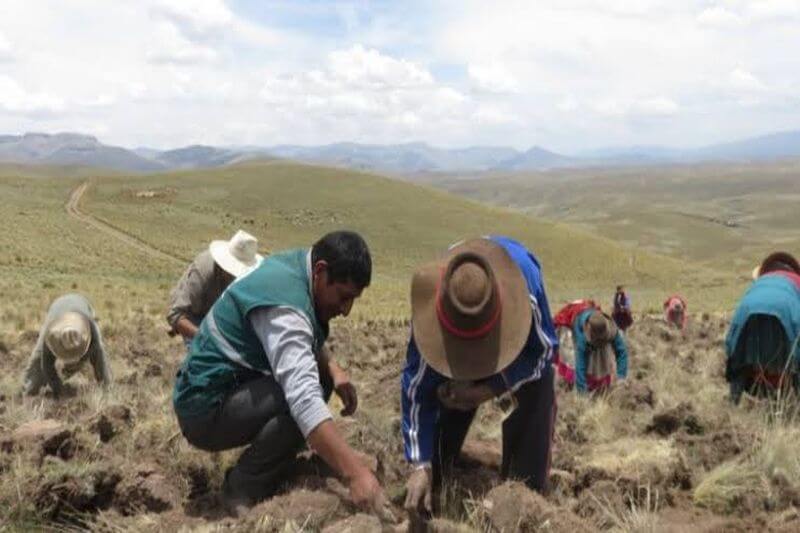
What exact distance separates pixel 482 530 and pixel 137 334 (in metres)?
11.4

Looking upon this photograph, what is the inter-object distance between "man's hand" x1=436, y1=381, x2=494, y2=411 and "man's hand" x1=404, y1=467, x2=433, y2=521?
1.03ft

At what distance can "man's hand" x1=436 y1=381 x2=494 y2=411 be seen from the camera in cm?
359

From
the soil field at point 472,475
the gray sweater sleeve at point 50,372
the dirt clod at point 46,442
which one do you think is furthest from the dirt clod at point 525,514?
the gray sweater sleeve at point 50,372

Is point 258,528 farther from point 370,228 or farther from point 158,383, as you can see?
point 370,228

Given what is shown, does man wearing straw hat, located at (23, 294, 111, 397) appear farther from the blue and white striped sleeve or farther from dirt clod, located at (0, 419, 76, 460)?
the blue and white striped sleeve

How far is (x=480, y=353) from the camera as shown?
11.1 ft

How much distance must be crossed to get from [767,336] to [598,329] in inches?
82.3

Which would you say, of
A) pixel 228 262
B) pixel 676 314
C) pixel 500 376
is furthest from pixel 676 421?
pixel 676 314

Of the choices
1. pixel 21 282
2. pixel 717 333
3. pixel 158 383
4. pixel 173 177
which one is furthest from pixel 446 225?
pixel 158 383

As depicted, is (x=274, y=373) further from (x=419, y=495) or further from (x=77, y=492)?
(x=77, y=492)

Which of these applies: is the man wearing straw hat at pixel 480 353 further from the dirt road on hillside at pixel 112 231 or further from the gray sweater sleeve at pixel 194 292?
the dirt road on hillside at pixel 112 231

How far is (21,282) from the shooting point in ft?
84.7

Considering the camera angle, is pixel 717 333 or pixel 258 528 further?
pixel 717 333

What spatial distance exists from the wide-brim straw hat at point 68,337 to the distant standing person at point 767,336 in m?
5.06
